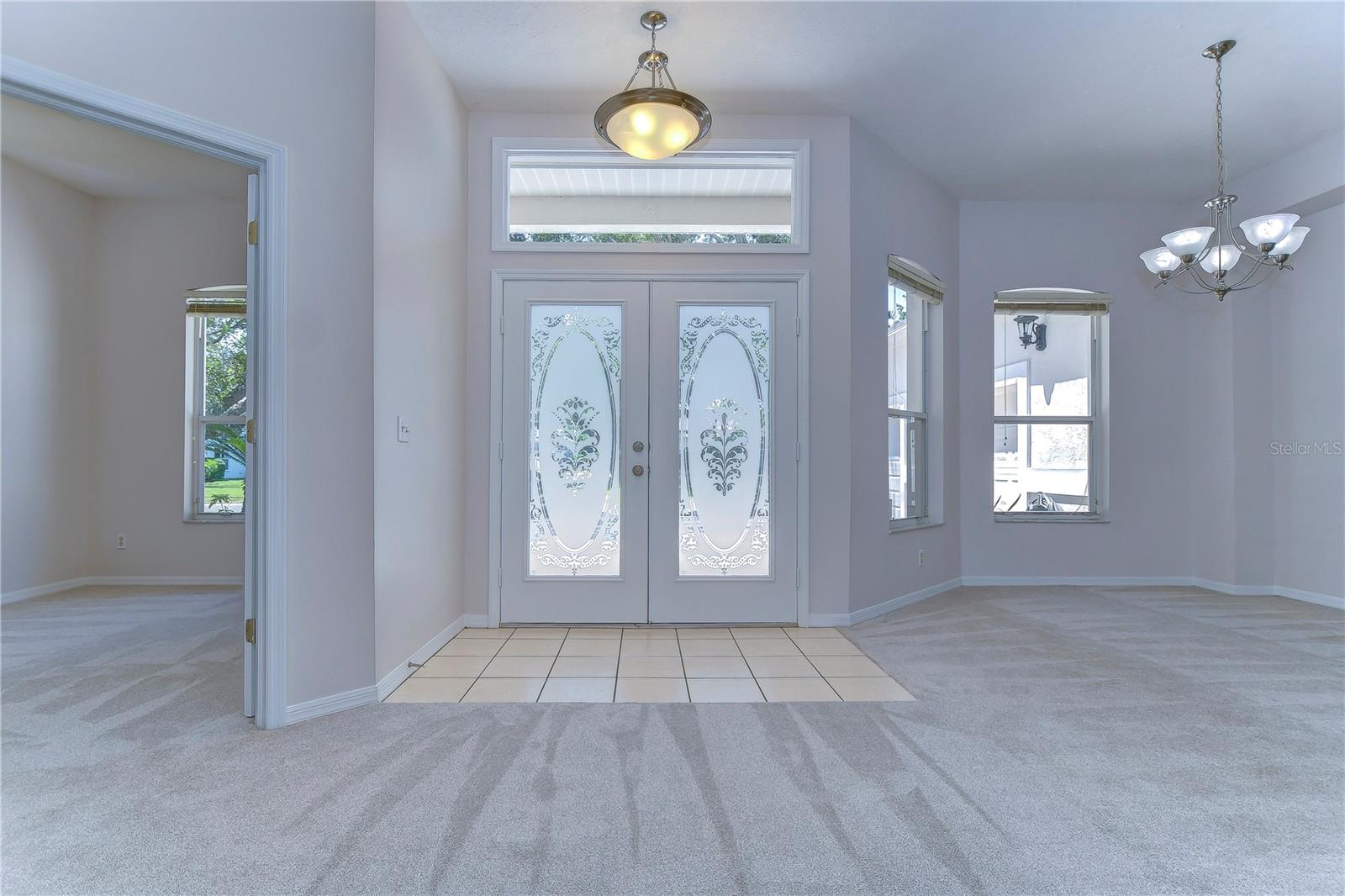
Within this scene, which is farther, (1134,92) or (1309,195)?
(1309,195)

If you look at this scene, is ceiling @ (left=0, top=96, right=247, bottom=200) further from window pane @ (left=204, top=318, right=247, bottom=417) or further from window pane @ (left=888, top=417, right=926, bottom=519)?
window pane @ (left=888, top=417, right=926, bottom=519)

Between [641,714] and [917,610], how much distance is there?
2.40m

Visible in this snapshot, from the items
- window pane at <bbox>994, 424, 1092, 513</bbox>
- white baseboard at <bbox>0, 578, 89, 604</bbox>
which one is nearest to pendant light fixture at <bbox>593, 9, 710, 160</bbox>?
window pane at <bbox>994, 424, 1092, 513</bbox>

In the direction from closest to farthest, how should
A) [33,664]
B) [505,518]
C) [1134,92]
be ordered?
[33,664] → [1134,92] → [505,518]

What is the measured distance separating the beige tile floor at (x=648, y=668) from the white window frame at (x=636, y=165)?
7.20 ft

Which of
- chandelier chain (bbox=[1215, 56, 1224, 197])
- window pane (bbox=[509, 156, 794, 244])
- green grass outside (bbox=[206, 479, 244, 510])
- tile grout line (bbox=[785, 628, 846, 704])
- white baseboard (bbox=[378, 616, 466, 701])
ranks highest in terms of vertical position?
chandelier chain (bbox=[1215, 56, 1224, 197])

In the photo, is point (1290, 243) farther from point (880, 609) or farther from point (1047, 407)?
point (880, 609)

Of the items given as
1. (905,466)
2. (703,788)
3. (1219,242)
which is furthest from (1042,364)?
(703,788)

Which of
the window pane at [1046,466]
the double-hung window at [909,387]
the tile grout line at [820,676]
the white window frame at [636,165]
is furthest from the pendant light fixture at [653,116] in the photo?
the window pane at [1046,466]

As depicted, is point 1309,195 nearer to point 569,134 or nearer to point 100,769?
point 569,134

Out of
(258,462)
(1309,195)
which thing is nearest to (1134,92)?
(1309,195)

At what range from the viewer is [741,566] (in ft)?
12.5

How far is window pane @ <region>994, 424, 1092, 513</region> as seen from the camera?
16.6 feet

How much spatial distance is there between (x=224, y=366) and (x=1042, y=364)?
6420 mm
